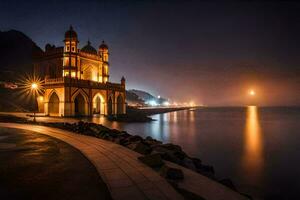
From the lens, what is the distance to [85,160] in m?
9.61

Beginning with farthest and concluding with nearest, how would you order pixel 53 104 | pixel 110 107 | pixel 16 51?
pixel 16 51 < pixel 110 107 < pixel 53 104

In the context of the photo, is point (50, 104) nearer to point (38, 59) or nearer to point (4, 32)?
point (38, 59)

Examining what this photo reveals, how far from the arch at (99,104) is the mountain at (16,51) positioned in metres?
58.8

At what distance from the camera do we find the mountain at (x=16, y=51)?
4096 inches

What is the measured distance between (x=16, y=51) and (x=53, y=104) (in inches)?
3601

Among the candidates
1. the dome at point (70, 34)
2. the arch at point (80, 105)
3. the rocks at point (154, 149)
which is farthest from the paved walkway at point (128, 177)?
the dome at point (70, 34)

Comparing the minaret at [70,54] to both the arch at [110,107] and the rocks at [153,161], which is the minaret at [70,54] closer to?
the arch at [110,107]

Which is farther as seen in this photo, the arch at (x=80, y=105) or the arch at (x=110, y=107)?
the arch at (x=110, y=107)

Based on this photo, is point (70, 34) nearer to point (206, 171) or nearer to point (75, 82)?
point (75, 82)

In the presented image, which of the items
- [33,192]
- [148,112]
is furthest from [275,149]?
[148,112]

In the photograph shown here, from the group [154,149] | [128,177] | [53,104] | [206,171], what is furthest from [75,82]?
[128,177]

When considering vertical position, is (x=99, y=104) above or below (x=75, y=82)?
below

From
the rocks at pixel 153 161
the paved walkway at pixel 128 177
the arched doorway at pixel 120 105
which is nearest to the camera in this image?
the paved walkway at pixel 128 177

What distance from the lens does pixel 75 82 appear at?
139 feet
